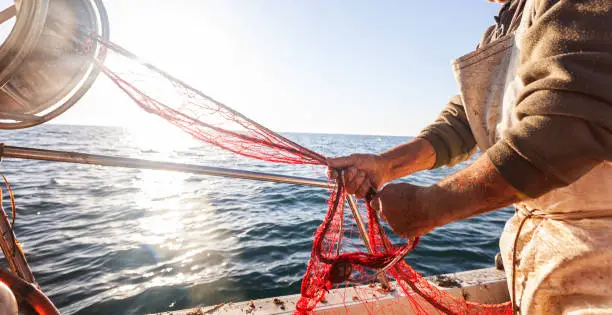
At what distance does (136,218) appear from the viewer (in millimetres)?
7383

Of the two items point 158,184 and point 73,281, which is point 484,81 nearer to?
point 73,281

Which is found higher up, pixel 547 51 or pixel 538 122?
pixel 547 51

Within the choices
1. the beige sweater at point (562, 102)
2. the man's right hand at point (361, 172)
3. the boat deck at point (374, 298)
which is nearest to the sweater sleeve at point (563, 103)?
the beige sweater at point (562, 102)

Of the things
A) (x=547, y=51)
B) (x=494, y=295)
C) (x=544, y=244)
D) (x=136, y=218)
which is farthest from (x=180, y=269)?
(x=547, y=51)

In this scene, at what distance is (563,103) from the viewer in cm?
86

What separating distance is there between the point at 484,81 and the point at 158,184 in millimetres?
13654

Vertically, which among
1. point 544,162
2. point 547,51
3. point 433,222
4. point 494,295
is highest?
point 547,51

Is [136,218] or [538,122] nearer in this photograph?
[538,122]

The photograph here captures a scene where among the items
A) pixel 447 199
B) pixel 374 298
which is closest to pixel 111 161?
pixel 447 199

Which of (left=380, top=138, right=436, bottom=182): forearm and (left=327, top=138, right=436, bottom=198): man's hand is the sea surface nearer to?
(left=327, top=138, right=436, bottom=198): man's hand

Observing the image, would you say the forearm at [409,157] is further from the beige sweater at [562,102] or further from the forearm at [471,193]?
the beige sweater at [562,102]

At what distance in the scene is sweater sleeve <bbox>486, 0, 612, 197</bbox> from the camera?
823mm

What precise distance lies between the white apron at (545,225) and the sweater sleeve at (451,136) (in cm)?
35

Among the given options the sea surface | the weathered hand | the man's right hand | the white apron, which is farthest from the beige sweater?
the sea surface
